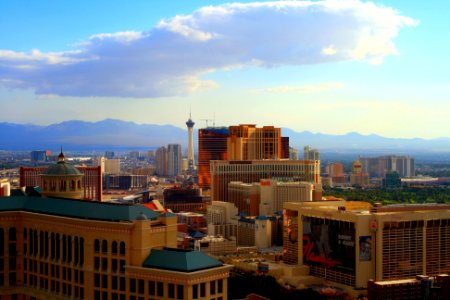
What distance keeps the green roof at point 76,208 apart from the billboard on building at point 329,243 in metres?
27.0

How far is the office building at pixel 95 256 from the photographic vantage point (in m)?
49.9

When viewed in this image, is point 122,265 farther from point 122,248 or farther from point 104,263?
point 104,263

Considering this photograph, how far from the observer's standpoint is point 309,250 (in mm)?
81375

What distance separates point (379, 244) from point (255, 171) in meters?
65.4

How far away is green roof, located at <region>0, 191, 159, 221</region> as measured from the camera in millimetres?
54156

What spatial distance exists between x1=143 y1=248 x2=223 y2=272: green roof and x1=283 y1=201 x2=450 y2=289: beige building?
27.0 metres

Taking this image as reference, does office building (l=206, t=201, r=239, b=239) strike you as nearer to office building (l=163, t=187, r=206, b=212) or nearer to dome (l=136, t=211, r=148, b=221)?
office building (l=163, t=187, r=206, b=212)

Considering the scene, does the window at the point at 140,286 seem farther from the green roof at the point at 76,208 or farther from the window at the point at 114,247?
the green roof at the point at 76,208

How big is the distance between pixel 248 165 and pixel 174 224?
83.2m

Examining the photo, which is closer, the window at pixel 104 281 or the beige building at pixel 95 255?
the beige building at pixel 95 255

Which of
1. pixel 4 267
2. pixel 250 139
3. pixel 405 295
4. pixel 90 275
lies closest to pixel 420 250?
pixel 405 295

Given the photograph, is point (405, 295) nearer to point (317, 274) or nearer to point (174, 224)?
point (317, 274)

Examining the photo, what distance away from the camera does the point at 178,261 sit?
49.8 m

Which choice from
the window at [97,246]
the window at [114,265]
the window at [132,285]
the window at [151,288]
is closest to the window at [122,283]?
the window at [132,285]
